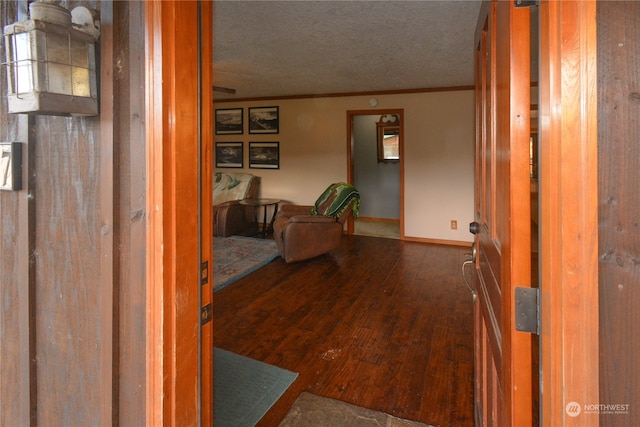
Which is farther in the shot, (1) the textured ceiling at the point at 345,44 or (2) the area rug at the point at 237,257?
(2) the area rug at the point at 237,257

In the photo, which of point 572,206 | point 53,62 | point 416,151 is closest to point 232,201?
point 416,151

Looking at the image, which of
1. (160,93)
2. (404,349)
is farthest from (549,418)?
(404,349)

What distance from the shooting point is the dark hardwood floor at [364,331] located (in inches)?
78.9

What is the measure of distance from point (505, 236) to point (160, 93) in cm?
83

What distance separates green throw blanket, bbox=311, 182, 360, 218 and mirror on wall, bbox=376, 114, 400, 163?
113 inches

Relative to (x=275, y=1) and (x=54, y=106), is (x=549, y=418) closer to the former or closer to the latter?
(x=54, y=106)

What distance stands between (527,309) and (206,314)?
759 mm

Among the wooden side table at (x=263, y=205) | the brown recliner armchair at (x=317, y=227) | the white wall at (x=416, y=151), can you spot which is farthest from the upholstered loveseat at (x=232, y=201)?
the brown recliner armchair at (x=317, y=227)

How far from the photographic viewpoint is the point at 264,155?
694cm

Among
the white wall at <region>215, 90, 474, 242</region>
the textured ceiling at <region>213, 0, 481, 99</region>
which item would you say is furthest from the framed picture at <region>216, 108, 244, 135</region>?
the textured ceiling at <region>213, 0, 481, 99</region>

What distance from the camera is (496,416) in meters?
1.01

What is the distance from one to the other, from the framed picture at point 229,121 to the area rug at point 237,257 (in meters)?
2.43

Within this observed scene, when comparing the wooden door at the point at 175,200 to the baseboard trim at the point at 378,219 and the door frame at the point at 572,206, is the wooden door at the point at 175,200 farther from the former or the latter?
the baseboard trim at the point at 378,219

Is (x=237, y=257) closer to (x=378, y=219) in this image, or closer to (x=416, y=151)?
(x=416, y=151)
